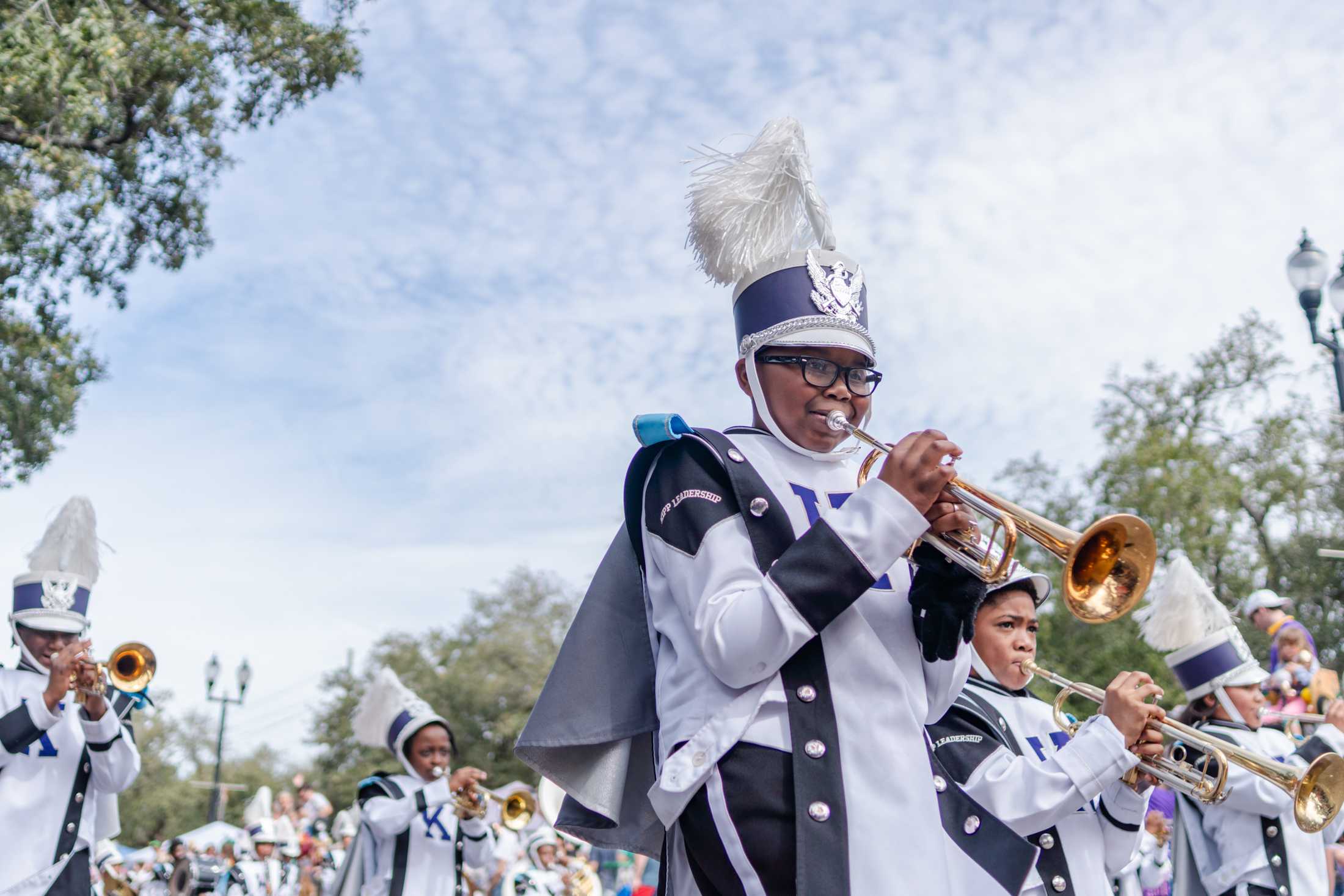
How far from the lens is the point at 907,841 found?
249 centimetres

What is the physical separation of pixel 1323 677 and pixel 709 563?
809 centimetres

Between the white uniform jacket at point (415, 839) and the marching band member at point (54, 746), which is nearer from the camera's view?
the marching band member at point (54, 746)

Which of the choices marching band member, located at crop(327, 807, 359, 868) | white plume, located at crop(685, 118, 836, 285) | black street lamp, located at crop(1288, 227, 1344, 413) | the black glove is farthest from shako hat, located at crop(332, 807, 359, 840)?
the black glove

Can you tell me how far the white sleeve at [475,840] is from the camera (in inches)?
344

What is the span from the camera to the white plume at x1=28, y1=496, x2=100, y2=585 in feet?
23.2

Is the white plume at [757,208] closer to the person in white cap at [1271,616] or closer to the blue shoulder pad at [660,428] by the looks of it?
the blue shoulder pad at [660,428]

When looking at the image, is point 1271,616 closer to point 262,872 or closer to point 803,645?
point 803,645

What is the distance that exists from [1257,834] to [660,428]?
16.4 ft

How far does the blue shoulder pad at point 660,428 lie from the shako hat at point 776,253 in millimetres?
272

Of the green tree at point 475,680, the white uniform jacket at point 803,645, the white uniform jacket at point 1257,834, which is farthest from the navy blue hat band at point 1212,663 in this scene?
the green tree at point 475,680

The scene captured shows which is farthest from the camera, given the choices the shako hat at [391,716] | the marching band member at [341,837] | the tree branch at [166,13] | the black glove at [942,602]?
the marching band member at [341,837]

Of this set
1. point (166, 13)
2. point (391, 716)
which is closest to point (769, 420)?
point (391, 716)

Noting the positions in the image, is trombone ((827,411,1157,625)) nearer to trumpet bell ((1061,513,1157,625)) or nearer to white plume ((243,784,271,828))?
trumpet bell ((1061,513,1157,625))

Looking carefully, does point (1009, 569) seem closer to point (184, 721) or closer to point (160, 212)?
point (160, 212)
